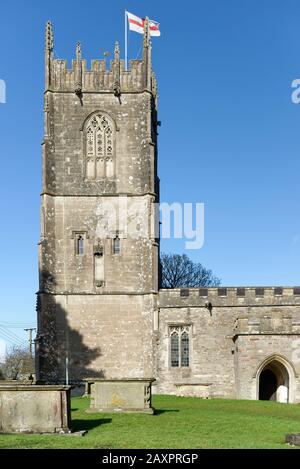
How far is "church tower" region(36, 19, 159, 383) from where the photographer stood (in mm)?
36219

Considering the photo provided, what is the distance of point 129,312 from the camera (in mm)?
36500

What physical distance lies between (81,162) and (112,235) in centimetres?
429

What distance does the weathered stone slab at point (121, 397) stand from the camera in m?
20.2

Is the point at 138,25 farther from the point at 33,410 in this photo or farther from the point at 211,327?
the point at 33,410

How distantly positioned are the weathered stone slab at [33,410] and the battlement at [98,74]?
83.8 ft

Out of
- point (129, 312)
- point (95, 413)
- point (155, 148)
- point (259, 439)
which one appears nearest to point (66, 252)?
point (129, 312)

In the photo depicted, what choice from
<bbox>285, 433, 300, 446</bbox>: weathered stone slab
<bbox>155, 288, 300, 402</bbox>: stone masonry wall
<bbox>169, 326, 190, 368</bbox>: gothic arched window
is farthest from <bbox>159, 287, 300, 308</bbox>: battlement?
<bbox>285, 433, 300, 446</bbox>: weathered stone slab

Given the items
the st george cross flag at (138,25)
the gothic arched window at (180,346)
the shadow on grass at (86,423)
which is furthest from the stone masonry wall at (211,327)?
the shadow on grass at (86,423)

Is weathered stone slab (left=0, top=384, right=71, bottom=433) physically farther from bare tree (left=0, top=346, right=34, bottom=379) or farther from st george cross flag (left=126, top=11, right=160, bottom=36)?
bare tree (left=0, top=346, right=34, bottom=379)

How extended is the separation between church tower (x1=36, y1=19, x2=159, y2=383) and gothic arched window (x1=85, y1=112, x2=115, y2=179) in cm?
5

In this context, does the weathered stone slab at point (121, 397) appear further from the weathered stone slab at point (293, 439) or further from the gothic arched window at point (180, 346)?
the gothic arched window at point (180, 346)

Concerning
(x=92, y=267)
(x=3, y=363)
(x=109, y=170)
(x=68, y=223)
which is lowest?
(x=3, y=363)
